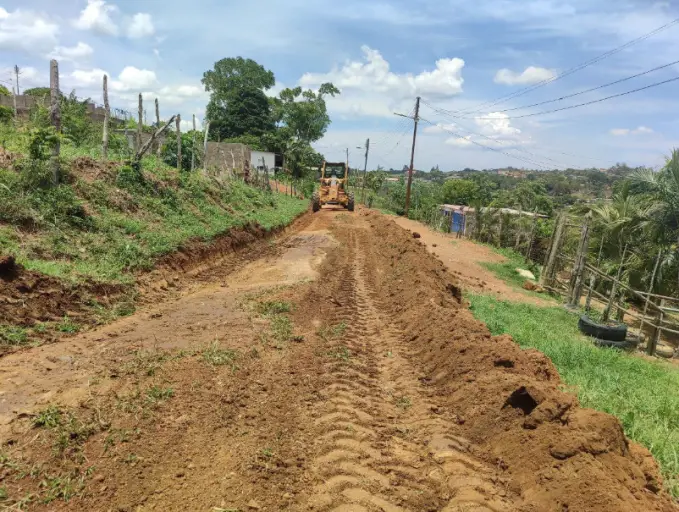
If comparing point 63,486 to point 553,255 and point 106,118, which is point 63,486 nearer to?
point 106,118

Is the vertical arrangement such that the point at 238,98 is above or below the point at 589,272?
above

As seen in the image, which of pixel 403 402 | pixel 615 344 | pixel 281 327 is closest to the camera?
pixel 403 402

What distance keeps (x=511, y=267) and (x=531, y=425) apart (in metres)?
14.6

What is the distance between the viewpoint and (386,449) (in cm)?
409

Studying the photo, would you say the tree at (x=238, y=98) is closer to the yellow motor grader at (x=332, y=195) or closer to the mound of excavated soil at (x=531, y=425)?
the yellow motor grader at (x=332, y=195)

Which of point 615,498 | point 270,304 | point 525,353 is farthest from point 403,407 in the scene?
point 270,304

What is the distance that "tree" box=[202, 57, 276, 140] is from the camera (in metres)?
56.3

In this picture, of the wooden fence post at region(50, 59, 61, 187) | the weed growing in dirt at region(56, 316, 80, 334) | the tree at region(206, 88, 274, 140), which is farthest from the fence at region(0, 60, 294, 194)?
the tree at region(206, 88, 274, 140)

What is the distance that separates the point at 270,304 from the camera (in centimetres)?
817

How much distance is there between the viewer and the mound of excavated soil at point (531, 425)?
3.33 m

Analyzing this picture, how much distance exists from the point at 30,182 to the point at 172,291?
11.8 feet

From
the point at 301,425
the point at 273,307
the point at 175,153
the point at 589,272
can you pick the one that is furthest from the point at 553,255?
the point at 175,153

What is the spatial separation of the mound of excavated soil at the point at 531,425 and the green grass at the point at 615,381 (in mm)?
418

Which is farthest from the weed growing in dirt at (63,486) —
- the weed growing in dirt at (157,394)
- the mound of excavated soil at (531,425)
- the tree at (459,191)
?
the tree at (459,191)
